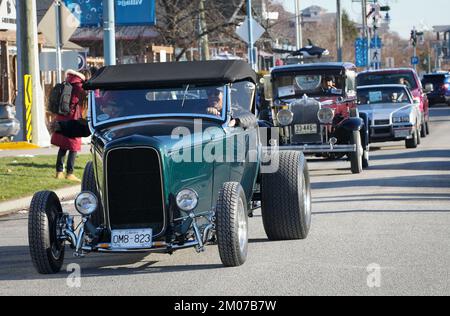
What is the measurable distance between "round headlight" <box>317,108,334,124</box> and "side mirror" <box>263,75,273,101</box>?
5.08 feet

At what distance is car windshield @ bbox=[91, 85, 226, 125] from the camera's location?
11.2 metres

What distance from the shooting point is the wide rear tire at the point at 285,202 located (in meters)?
11.8

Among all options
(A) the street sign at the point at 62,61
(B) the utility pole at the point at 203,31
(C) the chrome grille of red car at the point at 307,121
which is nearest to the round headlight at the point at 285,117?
(C) the chrome grille of red car at the point at 307,121

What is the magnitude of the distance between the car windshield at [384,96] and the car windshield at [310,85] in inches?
216

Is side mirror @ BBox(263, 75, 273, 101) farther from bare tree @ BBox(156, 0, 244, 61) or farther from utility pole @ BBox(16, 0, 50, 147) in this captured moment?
bare tree @ BBox(156, 0, 244, 61)

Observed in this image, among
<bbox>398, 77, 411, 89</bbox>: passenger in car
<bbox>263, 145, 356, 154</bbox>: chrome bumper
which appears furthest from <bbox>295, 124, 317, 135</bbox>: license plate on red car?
<bbox>398, 77, 411, 89</bbox>: passenger in car

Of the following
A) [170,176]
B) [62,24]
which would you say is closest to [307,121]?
[62,24]

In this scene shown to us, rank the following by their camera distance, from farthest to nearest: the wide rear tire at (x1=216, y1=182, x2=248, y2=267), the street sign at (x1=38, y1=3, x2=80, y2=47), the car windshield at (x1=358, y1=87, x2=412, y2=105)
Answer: the car windshield at (x1=358, y1=87, x2=412, y2=105)
the street sign at (x1=38, y1=3, x2=80, y2=47)
the wide rear tire at (x1=216, y1=182, x2=248, y2=267)

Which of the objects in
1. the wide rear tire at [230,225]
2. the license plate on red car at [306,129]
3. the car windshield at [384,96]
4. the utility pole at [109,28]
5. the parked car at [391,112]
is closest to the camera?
the wide rear tire at [230,225]

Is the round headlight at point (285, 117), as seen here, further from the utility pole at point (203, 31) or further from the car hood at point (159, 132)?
the utility pole at point (203, 31)

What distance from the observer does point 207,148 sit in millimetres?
10672
